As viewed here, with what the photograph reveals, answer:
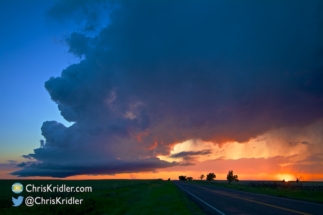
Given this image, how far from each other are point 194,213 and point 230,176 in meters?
152

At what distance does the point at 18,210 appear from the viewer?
33.5 meters

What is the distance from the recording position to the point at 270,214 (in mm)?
18922

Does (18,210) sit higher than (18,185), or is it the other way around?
(18,185)

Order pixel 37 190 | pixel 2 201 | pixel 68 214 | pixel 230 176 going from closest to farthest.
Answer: pixel 68 214 → pixel 2 201 → pixel 37 190 → pixel 230 176

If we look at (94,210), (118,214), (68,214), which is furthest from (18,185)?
(118,214)

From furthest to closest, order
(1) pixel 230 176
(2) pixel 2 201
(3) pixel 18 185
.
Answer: (1) pixel 230 176, (2) pixel 2 201, (3) pixel 18 185

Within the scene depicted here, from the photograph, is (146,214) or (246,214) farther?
(146,214)

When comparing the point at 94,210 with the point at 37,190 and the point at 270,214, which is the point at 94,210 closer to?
the point at 270,214

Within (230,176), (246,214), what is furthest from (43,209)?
(230,176)

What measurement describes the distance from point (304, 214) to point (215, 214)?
557cm

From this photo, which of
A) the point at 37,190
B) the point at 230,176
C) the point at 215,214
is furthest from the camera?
the point at 230,176

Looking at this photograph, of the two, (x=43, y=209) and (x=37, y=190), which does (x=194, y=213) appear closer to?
(x=43, y=209)

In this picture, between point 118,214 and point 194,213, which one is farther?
point 118,214

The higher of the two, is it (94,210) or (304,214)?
(304,214)
